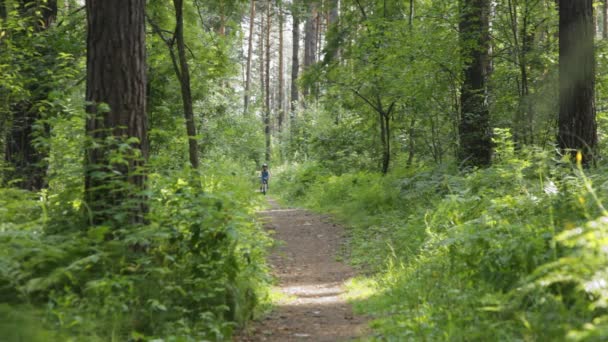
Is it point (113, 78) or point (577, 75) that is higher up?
point (577, 75)

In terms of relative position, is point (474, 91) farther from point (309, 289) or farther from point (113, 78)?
point (113, 78)

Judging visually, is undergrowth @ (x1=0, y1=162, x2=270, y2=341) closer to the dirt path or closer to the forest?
the forest

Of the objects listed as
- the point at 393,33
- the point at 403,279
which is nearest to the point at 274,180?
the point at 393,33

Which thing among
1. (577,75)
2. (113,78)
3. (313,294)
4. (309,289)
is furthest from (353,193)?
(113,78)

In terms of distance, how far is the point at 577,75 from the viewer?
902 centimetres

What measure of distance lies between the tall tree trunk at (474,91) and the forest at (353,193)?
5 cm

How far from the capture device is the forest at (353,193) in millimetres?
4207

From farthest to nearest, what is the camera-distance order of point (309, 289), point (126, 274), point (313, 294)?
point (309, 289) → point (313, 294) → point (126, 274)

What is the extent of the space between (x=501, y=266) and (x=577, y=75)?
5.49 m

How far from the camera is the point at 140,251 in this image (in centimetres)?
545

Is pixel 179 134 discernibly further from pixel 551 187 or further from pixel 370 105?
pixel 551 187

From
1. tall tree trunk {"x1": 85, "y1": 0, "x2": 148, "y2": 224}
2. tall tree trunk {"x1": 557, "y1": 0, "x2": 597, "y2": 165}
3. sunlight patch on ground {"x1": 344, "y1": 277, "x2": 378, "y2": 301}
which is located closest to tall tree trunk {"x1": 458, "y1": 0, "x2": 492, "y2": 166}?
tall tree trunk {"x1": 557, "y1": 0, "x2": 597, "y2": 165}

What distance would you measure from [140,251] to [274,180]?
23.5 m

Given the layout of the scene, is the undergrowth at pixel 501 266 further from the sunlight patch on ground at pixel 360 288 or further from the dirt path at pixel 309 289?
the dirt path at pixel 309 289
